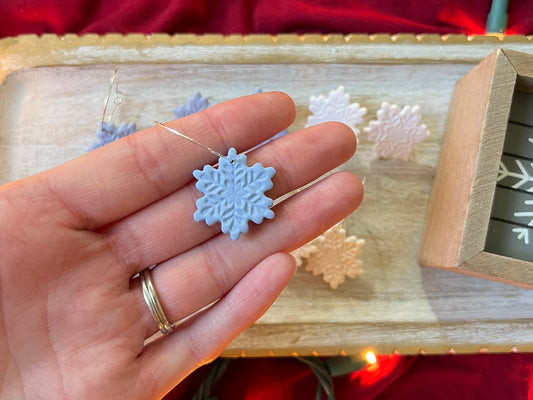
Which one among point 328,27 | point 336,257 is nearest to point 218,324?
point 336,257

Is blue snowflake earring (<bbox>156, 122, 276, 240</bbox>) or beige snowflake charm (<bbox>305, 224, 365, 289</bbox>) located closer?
blue snowflake earring (<bbox>156, 122, 276, 240</bbox>)

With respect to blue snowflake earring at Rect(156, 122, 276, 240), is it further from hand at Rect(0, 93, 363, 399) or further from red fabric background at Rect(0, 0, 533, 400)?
red fabric background at Rect(0, 0, 533, 400)

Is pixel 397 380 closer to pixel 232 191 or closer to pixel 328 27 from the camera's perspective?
pixel 232 191

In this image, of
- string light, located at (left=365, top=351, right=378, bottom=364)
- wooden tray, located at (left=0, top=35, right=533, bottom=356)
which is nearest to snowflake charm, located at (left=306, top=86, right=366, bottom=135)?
wooden tray, located at (left=0, top=35, right=533, bottom=356)

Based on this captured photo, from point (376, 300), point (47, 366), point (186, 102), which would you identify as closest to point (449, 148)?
point (376, 300)

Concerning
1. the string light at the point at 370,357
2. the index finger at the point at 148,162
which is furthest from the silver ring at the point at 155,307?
the string light at the point at 370,357
